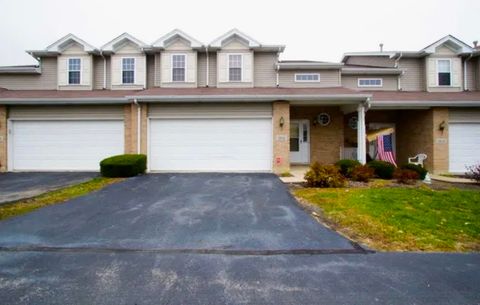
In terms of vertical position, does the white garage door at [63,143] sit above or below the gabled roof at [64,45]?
below

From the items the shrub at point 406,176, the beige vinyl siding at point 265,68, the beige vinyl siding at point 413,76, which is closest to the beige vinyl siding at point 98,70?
the beige vinyl siding at point 265,68

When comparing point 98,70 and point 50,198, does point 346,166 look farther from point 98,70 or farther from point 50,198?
point 98,70

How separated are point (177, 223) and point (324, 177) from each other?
5305mm

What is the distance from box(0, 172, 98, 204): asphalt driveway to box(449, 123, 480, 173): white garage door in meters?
16.3

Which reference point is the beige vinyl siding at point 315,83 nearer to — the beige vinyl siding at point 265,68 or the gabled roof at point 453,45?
the beige vinyl siding at point 265,68

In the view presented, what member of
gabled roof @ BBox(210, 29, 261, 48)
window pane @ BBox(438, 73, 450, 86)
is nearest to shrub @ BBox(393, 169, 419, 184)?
window pane @ BBox(438, 73, 450, 86)

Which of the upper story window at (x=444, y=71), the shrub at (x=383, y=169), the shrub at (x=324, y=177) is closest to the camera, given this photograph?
the shrub at (x=324, y=177)

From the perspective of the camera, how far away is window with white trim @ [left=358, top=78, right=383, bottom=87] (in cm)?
1488

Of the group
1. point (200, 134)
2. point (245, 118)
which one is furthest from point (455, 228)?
point (200, 134)

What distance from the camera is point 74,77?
14062 millimetres

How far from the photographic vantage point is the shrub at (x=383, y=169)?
10211 millimetres

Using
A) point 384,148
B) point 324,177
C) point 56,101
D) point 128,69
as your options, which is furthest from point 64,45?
point 384,148

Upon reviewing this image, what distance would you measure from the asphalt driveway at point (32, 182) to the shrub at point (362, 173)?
1018 cm

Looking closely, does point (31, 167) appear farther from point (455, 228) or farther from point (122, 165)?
point (455, 228)
